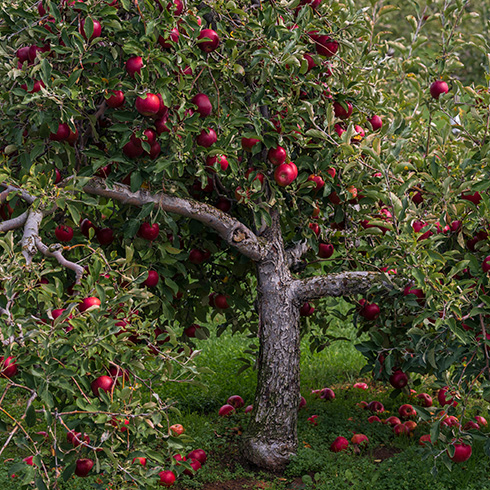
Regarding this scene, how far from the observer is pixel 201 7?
332cm

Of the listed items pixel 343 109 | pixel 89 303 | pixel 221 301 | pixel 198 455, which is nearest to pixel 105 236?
pixel 221 301

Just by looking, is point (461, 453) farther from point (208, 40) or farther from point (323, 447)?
point (208, 40)

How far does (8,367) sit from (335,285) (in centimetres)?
193

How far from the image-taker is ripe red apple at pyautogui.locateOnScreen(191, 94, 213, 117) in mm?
3041

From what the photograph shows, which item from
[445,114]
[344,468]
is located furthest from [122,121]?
[344,468]

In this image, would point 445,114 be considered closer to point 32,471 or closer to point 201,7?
point 201,7

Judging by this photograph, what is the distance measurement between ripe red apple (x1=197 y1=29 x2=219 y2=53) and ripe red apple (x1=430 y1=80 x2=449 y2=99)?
3.90ft

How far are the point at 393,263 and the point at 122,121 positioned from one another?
57.2 inches

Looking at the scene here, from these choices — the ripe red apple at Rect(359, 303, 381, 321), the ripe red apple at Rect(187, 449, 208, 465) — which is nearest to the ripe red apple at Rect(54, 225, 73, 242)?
the ripe red apple at Rect(187, 449, 208, 465)

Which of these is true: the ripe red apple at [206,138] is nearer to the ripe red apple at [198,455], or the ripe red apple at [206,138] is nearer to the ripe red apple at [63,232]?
the ripe red apple at [63,232]

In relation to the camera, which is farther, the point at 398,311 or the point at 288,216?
the point at 288,216

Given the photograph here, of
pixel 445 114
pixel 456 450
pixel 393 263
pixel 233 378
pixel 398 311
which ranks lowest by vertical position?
pixel 233 378

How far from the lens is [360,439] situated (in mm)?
3885

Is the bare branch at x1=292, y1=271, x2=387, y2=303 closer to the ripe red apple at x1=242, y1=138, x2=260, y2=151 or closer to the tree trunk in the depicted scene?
the tree trunk
